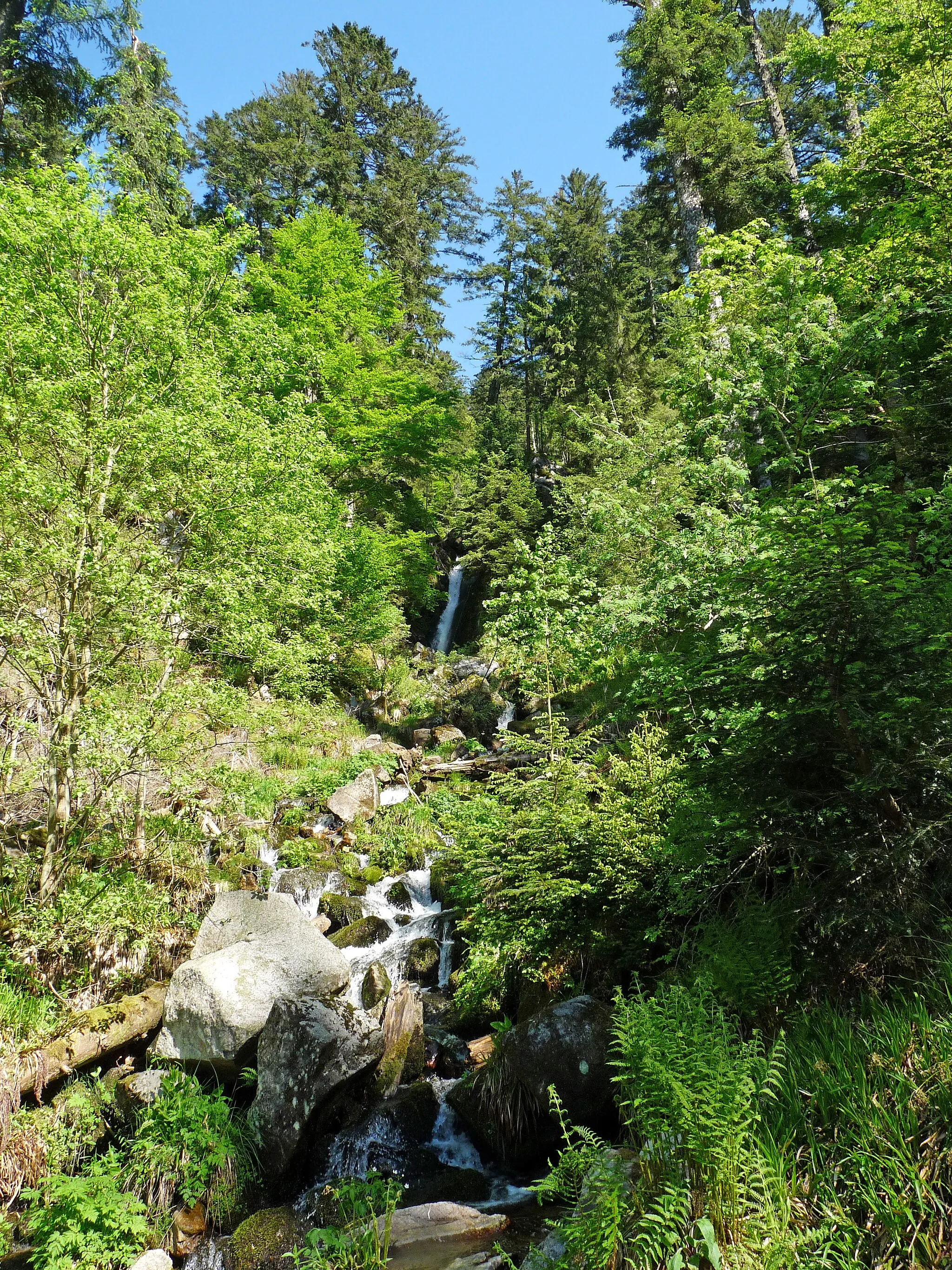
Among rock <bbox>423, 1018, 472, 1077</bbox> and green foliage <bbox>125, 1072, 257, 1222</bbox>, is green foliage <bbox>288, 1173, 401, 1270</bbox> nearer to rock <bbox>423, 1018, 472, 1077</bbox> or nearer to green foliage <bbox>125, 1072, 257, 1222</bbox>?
green foliage <bbox>125, 1072, 257, 1222</bbox>

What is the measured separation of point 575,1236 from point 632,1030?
0.91 m

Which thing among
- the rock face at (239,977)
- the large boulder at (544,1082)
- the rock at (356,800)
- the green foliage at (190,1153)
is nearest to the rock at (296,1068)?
the green foliage at (190,1153)

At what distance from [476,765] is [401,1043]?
7861 mm

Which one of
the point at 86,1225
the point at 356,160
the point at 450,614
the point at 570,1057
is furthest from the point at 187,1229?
the point at 356,160

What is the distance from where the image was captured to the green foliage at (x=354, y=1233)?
4188mm

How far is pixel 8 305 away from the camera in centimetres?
677

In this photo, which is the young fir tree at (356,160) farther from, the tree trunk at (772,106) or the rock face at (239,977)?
the rock face at (239,977)

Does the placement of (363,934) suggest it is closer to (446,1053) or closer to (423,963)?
(423,963)

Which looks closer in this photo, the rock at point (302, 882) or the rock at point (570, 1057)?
the rock at point (570, 1057)

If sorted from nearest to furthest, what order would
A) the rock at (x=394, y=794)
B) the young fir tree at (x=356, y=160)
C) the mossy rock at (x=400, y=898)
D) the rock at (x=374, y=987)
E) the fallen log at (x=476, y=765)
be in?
the rock at (x=374, y=987), the mossy rock at (x=400, y=898), the rock at (x=394, y=794), the fallen log at (x=476, y=765), the young fir tree at (x=356, y=160)

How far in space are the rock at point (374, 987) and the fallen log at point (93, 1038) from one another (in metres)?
2.19

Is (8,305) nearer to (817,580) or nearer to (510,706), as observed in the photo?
(817,580)

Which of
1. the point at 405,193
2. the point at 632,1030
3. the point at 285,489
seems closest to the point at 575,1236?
the point at 632,1030

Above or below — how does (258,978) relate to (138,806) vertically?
below
